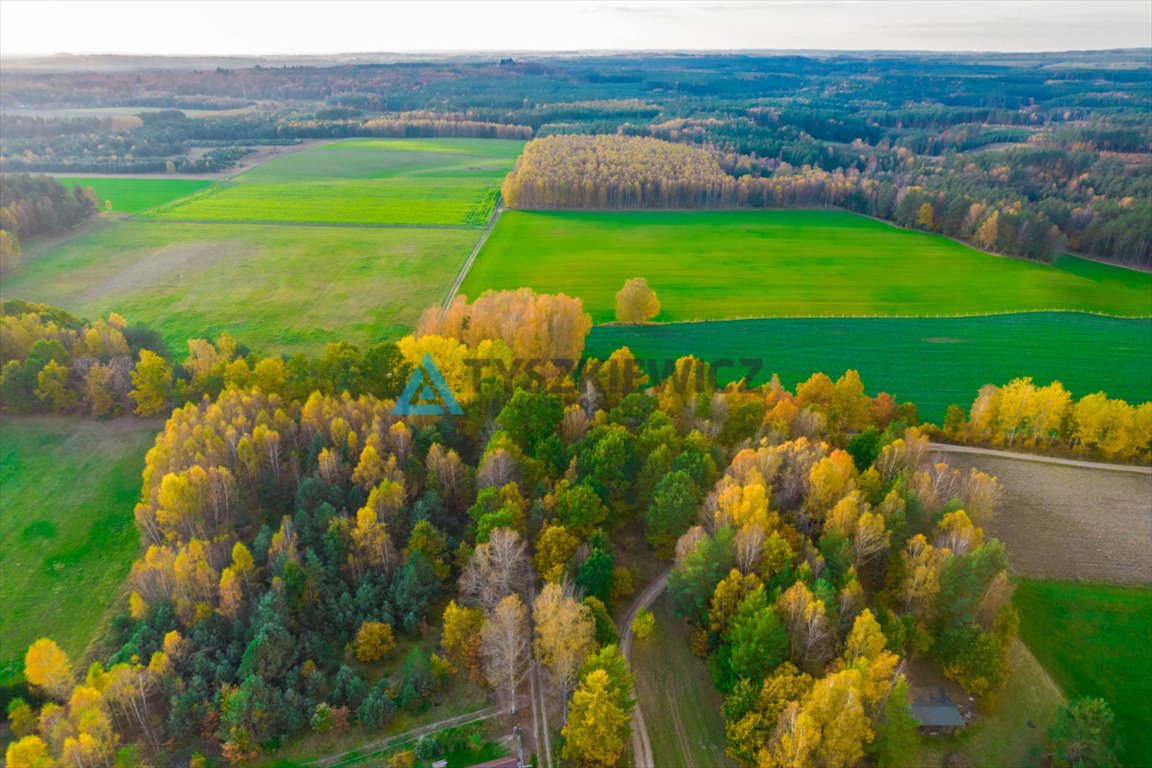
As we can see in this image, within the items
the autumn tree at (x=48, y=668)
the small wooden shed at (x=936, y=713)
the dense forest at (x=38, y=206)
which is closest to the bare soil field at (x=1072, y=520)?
the small wooden shed at (x=936, y=713)

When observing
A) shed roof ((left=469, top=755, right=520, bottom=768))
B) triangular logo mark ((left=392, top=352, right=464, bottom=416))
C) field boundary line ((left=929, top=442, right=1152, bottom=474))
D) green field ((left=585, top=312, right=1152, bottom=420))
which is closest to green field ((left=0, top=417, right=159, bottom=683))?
triangular logo mark ((left=392, top=352, right=464, bottom=416))

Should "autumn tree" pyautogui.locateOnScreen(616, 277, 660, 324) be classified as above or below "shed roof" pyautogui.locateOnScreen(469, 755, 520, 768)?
above

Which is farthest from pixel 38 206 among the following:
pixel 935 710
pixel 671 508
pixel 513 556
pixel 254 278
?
pixel 935 710

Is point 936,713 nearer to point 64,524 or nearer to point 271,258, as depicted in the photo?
point 64,524

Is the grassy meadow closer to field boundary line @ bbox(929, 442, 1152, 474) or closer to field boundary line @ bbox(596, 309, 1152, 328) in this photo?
field boundary line @ bbox(596, 309, 1152, 328)

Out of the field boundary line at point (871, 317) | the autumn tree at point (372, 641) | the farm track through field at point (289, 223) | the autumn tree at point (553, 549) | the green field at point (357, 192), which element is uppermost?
the green field at point (357, 192)

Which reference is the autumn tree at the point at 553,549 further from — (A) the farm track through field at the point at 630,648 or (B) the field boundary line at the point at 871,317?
(B) the field boundary line at the point at 871,317

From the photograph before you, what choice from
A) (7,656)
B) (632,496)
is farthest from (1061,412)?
(7,656)
